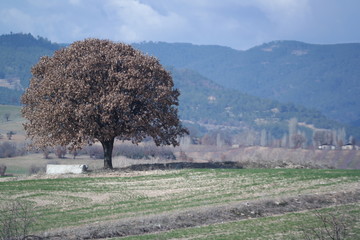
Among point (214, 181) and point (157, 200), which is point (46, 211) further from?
point (214, 181)

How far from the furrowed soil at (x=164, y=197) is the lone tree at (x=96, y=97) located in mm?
3261

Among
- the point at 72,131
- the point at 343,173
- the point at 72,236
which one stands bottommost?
the point at 72,236

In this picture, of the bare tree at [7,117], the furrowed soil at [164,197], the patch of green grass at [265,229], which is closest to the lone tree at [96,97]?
the furrowed soil at [164,197]

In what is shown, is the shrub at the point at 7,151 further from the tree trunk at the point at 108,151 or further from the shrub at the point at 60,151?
the tree trunk at the point at 108,151

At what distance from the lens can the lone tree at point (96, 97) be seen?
118ft

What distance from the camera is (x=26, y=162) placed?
2953 inches

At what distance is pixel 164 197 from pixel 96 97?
11.8 meters

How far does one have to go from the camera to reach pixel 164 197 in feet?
88.4

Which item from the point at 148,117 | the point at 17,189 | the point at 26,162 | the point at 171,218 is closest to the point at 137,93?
the point at 148,117

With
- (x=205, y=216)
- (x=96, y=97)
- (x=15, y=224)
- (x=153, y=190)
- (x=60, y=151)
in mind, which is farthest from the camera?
(x=60, y=151)

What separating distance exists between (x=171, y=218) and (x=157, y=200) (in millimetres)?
4918

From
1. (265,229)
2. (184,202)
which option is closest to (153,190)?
(184,202)

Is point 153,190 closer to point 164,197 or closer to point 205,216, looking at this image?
point 164,197

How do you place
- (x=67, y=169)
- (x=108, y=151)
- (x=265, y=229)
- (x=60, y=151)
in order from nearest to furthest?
(x=265, y=229) → (x=67, y=169) → (x=108, y=151) → (x=60, y=151)
